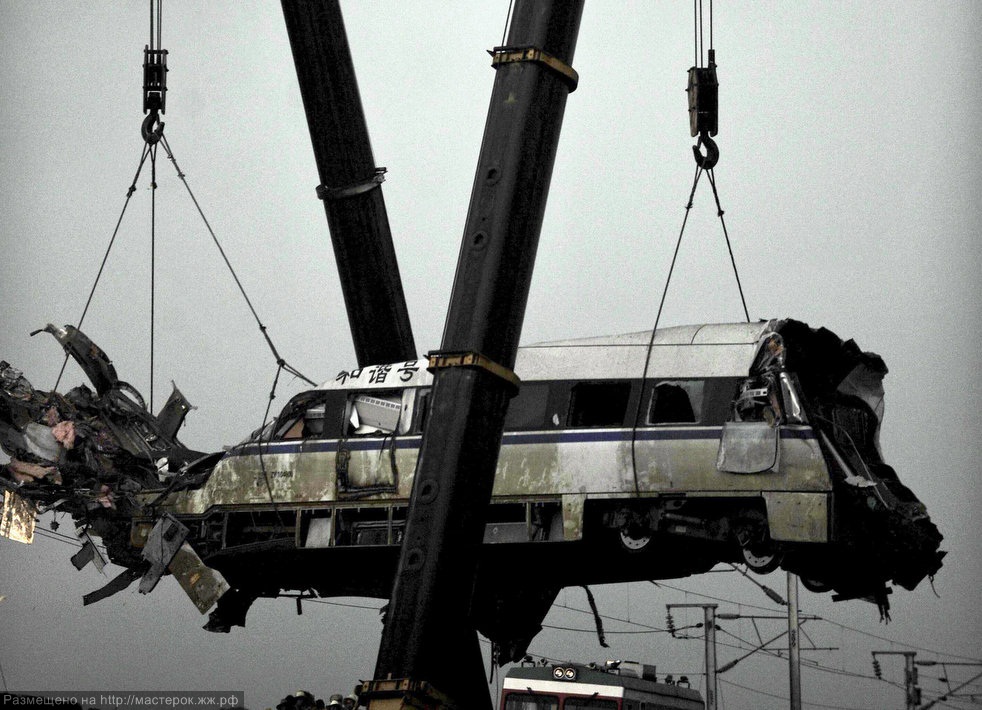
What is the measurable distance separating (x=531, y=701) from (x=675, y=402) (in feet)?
20.2

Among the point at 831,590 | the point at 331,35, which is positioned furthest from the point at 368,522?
the point at 331,35

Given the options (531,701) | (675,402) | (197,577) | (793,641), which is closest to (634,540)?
(675,402)

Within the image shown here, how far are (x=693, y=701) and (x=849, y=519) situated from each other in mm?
6963

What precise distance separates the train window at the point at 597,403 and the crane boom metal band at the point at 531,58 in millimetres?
4564

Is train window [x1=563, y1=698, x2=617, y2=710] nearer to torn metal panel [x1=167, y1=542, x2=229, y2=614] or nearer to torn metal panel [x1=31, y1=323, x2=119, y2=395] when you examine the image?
torn metal panel [x1=167, y1=542, x2=229, y2=614]

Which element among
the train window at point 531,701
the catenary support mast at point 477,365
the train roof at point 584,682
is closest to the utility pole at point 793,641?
the train roof at point 584,682

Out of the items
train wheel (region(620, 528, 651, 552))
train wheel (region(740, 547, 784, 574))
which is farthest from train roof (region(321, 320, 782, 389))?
train wheel (region(740, 547, 784, 574))

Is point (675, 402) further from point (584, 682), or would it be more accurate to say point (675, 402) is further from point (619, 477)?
point (584, 682)

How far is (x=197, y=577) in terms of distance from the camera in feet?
69.5

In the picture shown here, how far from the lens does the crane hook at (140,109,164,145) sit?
24297 mm

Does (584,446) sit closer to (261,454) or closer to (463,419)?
(463,419)

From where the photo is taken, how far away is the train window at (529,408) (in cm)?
1914

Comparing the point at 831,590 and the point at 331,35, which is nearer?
the point at 831,590

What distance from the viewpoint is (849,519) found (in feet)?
58.4
